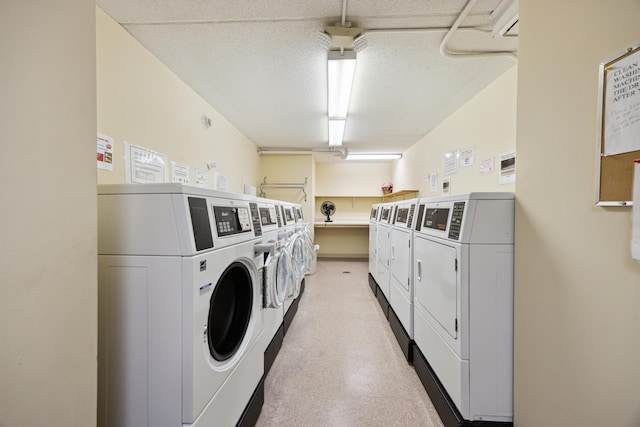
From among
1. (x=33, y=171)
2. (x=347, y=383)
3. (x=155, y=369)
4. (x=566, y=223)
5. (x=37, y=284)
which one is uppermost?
(x=33, y=171)

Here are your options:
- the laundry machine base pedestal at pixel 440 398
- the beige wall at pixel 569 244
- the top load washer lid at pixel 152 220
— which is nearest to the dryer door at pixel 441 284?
the beige wall at pixel 569 244

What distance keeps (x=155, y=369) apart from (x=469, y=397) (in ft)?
4.62

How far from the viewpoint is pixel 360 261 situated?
5.80 meters

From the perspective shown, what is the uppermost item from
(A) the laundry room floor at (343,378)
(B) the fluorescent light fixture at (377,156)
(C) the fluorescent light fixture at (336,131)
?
(C) the fluorescent light fixture at (336,131)

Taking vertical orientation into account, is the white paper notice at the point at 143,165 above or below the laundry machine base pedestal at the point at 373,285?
above

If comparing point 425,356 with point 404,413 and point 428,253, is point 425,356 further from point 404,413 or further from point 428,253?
point 428,253

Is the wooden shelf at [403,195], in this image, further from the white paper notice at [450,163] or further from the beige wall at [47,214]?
the beige wall at [47,214]

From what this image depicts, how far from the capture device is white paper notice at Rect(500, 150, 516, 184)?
2000 millimetres

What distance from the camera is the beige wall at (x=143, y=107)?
1.48 meters

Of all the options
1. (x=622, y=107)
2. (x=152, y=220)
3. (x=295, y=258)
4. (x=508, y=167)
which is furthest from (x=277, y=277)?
(x=508, y=167)

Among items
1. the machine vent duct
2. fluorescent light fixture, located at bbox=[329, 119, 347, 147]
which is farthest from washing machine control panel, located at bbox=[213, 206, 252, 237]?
fluorescent light fixture, located at bbox=[329, 119, 347, 147]

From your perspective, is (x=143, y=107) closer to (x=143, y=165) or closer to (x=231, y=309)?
(x=143, y=165)

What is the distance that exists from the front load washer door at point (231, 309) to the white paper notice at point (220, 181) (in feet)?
6.34

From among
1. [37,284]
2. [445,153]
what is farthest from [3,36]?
[445,153]
